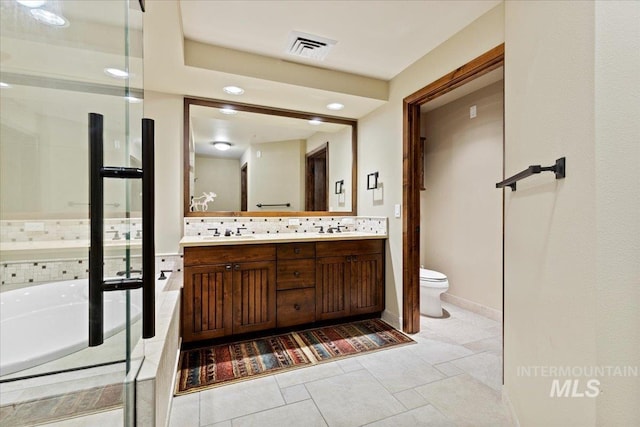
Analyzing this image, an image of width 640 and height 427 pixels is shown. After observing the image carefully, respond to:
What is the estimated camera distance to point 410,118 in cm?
257

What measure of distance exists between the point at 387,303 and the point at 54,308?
254 centimetres

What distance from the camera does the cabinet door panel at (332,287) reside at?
258 cm

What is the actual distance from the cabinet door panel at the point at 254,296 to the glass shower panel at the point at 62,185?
96cm

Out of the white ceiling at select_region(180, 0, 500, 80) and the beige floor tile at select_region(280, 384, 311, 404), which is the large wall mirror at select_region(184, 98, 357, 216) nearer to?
the white ceiling at select_region(180, 0, 500, 80)

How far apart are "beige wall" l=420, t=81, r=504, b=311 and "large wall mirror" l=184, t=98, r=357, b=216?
107 cm

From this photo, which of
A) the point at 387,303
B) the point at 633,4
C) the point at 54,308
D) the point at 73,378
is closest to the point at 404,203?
the point at 387,303

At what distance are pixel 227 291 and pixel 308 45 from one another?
198 centimetres

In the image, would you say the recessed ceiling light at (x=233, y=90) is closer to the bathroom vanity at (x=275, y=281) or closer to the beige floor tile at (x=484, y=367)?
the bathroom vanity at (x=275, y=281)

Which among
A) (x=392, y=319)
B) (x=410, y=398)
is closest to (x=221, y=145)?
(x=392, y=319)

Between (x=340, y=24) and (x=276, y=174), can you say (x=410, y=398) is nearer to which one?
(x=276, y=174)

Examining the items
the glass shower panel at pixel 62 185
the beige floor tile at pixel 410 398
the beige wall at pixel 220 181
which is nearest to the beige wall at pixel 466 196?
the beige floor tile at pixel 410 398

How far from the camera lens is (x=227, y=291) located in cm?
227

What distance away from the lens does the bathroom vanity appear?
7.20ft

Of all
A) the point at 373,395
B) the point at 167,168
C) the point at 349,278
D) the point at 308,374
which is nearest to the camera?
the point at 373,395
